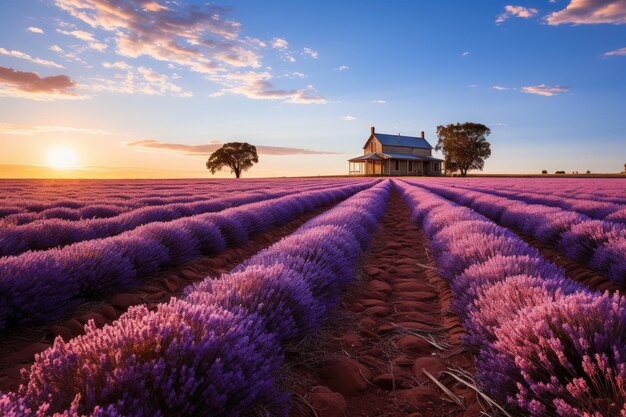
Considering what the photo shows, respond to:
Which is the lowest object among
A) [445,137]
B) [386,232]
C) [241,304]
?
[386,232]

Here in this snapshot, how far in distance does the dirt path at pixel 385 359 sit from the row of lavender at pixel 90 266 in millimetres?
2233

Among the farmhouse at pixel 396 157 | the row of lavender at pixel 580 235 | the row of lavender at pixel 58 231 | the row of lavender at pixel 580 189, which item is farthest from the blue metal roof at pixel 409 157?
the row of lavender at pixel 58 231

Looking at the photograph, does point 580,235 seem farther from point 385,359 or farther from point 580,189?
point 580,189

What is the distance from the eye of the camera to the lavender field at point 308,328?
1.46 metres

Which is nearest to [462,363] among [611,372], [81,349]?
[611,372]

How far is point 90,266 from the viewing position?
3.77 metres

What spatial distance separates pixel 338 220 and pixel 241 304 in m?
4.10

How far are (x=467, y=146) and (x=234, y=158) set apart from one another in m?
42.0

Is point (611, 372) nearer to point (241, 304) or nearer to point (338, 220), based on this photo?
point (241, 304)

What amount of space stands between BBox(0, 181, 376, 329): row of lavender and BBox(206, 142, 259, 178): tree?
2483 inches

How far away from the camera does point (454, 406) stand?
2.04m

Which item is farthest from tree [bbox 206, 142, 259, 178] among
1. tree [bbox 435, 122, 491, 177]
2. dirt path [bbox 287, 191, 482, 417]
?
dirt path [bbox 287, 191, 482, 417]

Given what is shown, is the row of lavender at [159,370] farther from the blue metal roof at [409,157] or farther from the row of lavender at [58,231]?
the blue metal roof at [409,157]

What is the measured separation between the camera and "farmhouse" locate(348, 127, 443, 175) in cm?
6669
